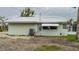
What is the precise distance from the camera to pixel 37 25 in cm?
2503

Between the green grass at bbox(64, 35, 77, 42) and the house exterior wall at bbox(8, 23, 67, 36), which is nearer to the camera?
the green grass at bbox(64, 35, 77, 42)

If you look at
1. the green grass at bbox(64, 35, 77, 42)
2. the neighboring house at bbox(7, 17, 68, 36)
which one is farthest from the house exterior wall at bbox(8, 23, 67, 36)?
the green grass at bbox(64, 35, 77, 42)

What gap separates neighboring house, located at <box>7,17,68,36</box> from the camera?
2492cm

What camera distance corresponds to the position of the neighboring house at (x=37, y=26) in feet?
81.8

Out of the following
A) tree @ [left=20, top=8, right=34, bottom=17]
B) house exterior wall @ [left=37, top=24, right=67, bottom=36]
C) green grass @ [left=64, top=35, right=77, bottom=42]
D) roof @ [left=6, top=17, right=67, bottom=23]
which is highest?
tree @ [left=20, top=8, right=34, bottom=17]

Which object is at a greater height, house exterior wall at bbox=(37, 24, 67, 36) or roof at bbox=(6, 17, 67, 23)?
roof at bbox=(6, 17, 67, 23)

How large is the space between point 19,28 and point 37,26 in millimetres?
459

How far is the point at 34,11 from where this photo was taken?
24875mm

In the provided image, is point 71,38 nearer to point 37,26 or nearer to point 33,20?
point 37,26

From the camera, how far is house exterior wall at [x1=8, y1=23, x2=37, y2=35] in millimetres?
24948

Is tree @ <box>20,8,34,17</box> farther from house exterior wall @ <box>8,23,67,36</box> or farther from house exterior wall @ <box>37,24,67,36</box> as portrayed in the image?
house exterior wall @ <box>37,24,67,36</box>
